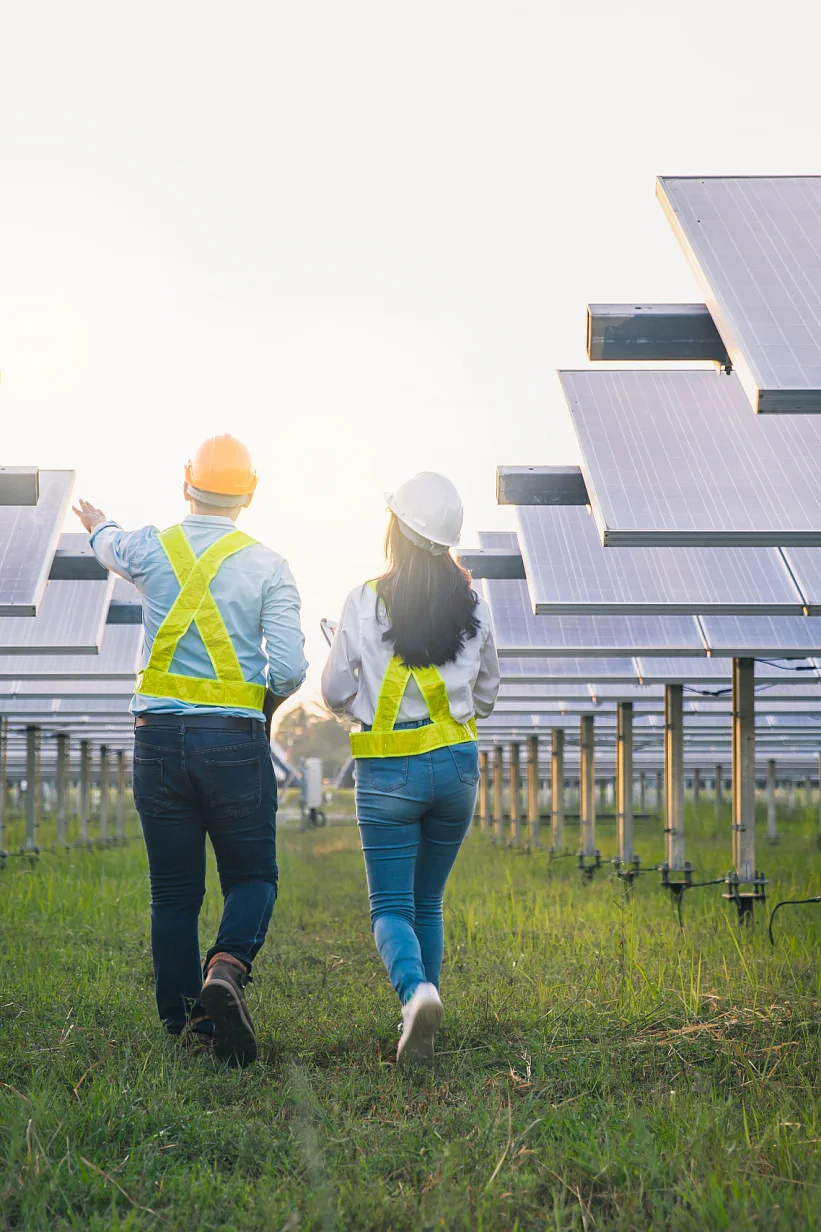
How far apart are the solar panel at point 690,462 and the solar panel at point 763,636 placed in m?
2.27

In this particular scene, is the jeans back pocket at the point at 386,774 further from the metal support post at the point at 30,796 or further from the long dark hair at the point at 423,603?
the metal support post at the point at 30,796

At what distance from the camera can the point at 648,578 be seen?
8352mm

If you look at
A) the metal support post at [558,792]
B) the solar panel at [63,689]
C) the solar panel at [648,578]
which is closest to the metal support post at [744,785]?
the solar panel at [648,578]

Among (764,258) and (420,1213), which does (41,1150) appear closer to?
(420,1213)

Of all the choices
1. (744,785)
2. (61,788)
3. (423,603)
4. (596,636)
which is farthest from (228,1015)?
(61,788)

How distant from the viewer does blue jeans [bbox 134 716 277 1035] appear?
4.38 m

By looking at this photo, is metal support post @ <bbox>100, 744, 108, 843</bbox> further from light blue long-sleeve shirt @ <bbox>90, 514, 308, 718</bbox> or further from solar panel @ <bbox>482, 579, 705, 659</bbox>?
light blue long-sleeve shirt @ <bbox>90, 514, 308, 718</bbox>

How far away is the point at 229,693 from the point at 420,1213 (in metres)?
2.09

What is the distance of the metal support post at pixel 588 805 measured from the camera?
14445mm

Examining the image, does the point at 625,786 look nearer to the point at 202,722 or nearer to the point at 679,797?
the point at 679,797

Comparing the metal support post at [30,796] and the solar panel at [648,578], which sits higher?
the solar panel at [648,578]

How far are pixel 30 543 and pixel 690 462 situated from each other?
4.04 metres

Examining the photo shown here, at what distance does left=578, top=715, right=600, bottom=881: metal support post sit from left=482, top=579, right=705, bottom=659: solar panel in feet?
13.7

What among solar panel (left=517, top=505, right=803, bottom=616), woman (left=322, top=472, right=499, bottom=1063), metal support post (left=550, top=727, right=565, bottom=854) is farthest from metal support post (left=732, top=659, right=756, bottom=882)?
metal support post (left=550, top=727, right=565, bottom=854)
